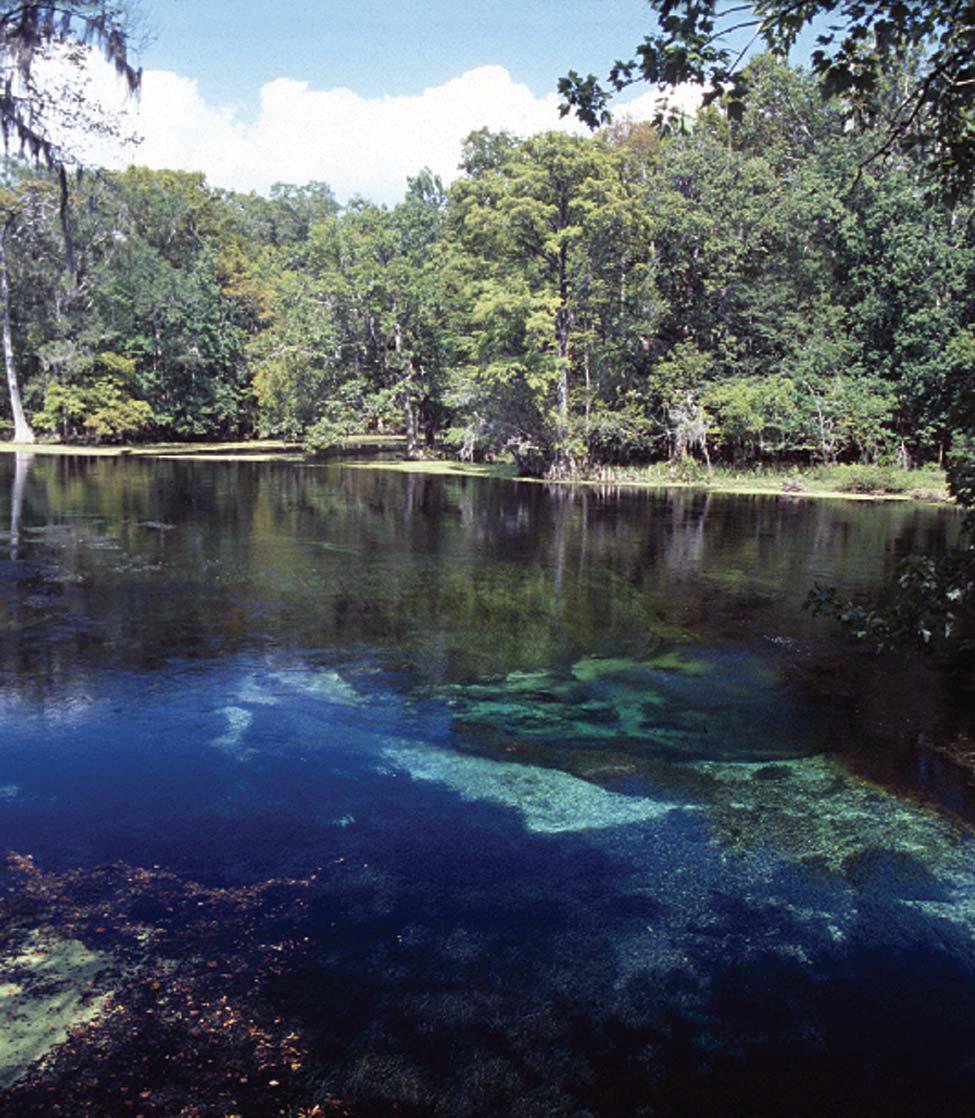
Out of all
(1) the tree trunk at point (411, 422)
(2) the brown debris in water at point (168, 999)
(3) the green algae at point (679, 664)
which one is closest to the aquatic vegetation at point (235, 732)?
(2) the brown debris in water at point (168, 999)

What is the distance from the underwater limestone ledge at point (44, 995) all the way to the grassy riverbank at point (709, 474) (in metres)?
25.3

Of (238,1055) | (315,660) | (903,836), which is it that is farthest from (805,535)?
(238,1055)

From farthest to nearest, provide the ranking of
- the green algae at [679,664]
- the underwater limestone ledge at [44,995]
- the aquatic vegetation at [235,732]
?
1. the green algae at [679,664]
2. the aquatic vegetation at [235,732]
3. the underwater limestone ledge at [44,995]

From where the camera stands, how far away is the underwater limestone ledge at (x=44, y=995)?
4227mm

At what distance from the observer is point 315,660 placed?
35.4ft

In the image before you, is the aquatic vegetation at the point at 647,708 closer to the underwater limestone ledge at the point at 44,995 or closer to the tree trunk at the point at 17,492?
the underwater limestone ledge at the point at 44,995

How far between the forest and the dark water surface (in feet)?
75.1

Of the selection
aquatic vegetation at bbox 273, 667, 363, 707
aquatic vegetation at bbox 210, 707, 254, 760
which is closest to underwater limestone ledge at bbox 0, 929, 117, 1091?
aquatic vegetation at bbox 210, 707, 254, 760

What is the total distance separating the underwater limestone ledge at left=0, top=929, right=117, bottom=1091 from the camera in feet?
13.9

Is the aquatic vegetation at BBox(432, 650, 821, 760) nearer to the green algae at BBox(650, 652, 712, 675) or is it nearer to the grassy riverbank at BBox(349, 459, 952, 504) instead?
the green algae at BBox(650, 652, 712, 675)

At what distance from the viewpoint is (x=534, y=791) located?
23.7 feet

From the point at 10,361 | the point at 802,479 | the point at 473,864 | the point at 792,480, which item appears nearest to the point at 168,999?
the point at 473,864

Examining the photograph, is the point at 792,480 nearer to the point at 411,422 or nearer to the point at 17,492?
the point at 411,422

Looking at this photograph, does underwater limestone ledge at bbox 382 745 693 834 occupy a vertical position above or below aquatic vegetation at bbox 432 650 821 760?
below
